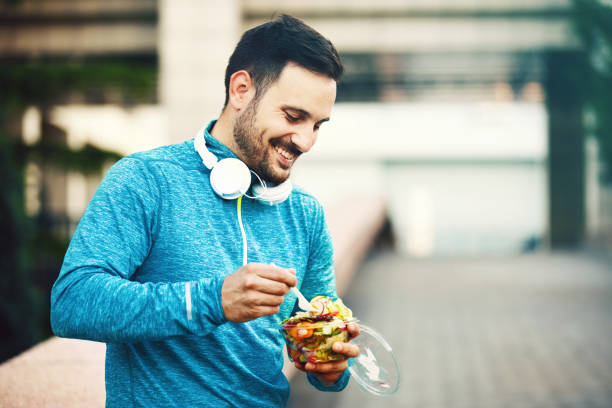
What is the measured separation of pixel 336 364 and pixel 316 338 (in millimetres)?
103

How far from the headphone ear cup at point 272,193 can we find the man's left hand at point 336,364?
0.40 metres

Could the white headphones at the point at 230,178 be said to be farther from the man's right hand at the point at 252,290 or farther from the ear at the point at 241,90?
the man's right hand at the point at 252,290

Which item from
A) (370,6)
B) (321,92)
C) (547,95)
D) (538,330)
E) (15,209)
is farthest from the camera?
(547,95)

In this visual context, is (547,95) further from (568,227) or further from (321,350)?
(321,350)

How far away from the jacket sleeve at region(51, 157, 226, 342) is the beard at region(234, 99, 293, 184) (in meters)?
0.45

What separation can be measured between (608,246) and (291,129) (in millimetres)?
15654

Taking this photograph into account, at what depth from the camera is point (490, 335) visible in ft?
23.6

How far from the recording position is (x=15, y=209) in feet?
20.8

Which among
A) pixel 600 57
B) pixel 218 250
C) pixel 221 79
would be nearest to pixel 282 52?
pixel 218 250

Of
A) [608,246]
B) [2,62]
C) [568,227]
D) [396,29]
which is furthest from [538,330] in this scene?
[2,62]

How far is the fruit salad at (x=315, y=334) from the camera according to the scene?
5.34 feet

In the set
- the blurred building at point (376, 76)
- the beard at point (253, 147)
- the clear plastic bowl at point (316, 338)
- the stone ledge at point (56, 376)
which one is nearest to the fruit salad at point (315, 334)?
the clear plastic bowl at point (316, 338)

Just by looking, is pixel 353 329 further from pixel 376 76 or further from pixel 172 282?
pixel 376 76

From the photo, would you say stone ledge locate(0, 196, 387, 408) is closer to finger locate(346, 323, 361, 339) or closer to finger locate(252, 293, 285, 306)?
finger locate(346, 323, 361, 339)
